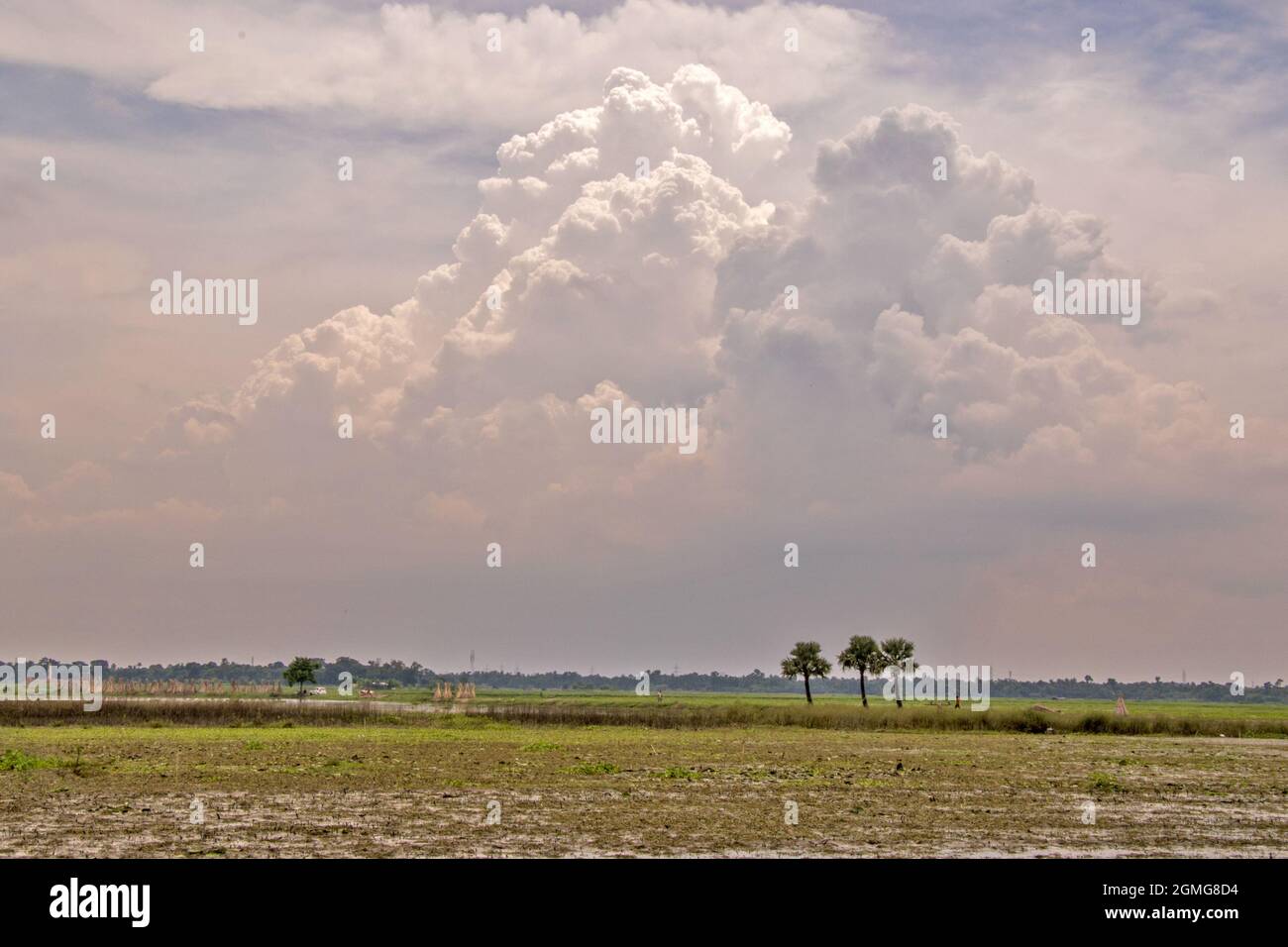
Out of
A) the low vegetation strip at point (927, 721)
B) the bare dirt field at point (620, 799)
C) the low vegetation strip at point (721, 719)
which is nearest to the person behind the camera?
the bare dirt field at point (620, 799)

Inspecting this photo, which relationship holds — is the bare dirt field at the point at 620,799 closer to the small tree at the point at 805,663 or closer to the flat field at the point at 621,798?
the flat field at the point at 621,798

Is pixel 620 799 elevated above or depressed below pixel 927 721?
above

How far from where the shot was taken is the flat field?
104 ft

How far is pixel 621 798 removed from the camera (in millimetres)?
41438

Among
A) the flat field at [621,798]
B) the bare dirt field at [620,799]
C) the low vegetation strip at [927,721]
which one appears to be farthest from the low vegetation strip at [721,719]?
the bare dirt field at [620,799]

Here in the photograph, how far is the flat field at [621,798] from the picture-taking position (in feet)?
104

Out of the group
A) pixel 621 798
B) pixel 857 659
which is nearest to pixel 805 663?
pixel 857 659

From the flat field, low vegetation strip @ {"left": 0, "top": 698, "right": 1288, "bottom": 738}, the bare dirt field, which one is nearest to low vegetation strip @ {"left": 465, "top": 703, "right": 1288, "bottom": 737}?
low vegetation strip @ {"left": 0, "top": 698, "right": 1288, "bottom": 738}

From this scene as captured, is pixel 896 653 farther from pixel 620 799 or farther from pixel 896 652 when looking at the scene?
pixel 620 799

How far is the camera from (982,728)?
97688 mm
